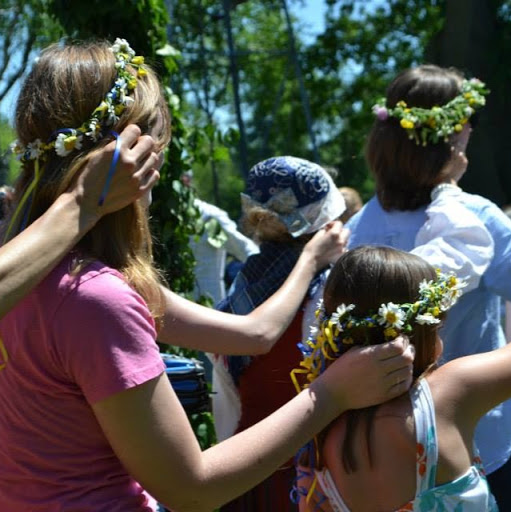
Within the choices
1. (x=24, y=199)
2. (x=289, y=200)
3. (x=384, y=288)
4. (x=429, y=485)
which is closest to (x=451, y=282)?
Answer: (x=384, y=288)

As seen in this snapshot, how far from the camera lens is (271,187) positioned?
321 cm

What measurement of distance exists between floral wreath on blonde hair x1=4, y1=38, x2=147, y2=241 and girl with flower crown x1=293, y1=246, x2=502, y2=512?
74cm

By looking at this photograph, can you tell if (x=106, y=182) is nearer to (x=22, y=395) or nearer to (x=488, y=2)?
(x=22, y=395)

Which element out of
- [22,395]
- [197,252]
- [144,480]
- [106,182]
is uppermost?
[106,182]

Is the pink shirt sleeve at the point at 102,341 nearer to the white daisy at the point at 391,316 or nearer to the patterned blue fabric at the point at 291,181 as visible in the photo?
the white daisy at the point at 391,316

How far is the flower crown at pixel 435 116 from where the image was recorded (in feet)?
10.3

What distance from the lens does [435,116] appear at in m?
3.13

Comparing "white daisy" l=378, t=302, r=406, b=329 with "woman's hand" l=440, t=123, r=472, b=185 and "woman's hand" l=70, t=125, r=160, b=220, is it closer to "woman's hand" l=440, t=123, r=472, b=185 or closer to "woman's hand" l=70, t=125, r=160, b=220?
"woman's hand" l=70, t=125, r=160, b=220

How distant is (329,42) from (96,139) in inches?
694

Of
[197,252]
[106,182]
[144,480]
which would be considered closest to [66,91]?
[106,182]

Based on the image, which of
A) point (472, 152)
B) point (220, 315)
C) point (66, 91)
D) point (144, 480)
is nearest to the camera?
point (144, 480)

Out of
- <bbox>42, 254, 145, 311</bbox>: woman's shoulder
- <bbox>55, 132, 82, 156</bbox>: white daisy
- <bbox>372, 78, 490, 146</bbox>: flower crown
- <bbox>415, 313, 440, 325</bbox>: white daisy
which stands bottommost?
<bbox>415, 313, 440, 325</bbox>: white daisy

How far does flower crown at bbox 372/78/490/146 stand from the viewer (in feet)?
10.3

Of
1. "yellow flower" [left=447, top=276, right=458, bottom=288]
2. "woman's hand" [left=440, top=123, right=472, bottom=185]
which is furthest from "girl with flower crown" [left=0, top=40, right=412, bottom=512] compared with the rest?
"woman's hand" [left=440, top=123, right=472, bottom=185]
